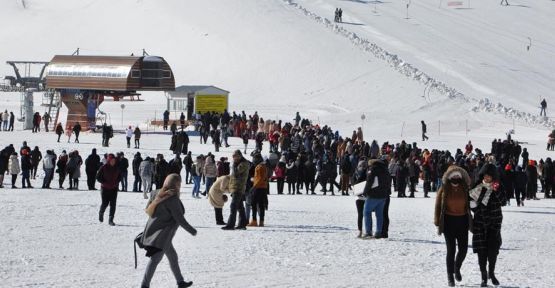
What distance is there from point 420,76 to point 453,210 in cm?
5421

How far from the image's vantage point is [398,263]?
13352 mm

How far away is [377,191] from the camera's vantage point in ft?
50.9

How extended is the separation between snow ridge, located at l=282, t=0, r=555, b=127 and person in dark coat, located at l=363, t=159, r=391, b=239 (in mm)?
40203

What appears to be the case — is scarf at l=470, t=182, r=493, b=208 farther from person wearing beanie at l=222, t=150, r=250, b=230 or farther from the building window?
the building window

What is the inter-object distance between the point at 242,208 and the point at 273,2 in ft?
225

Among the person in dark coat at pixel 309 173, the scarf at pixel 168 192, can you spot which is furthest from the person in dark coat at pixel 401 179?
the scarf at pixel 168 192

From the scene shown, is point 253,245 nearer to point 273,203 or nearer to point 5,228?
point 5,228

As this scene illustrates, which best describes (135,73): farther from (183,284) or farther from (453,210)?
(183,284)

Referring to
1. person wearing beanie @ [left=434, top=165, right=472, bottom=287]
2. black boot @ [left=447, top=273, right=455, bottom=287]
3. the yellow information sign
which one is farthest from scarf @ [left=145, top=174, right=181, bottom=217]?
the yellow information sign

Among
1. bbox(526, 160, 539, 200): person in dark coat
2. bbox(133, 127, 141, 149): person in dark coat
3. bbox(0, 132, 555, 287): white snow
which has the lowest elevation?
bbox(0, 132, 555, 287): white snow

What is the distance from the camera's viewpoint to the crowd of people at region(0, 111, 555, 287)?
37.7ft

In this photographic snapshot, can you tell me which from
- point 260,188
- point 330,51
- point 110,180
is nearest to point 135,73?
point 330,51

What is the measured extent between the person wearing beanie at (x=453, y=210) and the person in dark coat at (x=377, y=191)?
13.1 ft

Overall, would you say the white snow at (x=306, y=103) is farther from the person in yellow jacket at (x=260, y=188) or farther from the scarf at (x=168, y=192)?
the scarf at (x=168, y=192)
